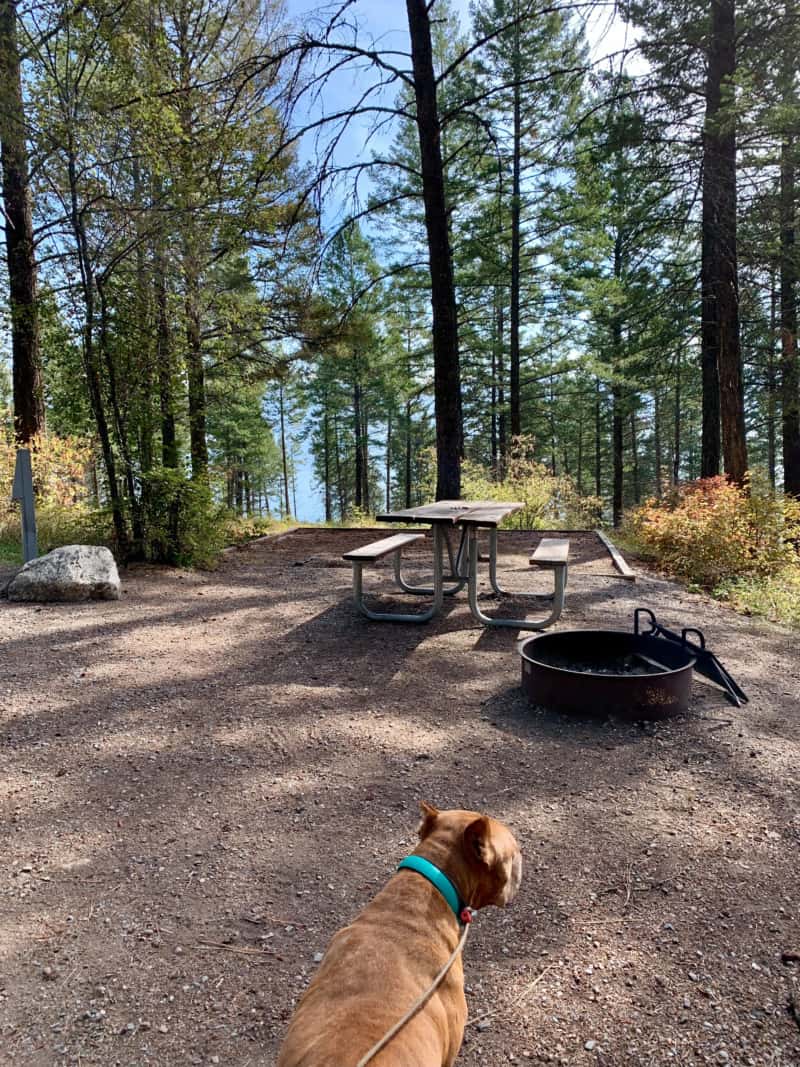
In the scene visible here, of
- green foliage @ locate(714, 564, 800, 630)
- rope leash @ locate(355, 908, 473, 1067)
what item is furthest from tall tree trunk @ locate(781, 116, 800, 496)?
rope leash @ locate(355, 908, 473, 1067)

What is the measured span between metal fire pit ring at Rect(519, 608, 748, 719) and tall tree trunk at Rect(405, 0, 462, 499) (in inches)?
238

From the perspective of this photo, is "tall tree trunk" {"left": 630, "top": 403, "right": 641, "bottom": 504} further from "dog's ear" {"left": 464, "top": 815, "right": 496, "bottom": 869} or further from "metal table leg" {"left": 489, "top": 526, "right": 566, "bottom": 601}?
"dog's ear" {"left": 464, "top": 815, "right": 496, "bottom": 869}

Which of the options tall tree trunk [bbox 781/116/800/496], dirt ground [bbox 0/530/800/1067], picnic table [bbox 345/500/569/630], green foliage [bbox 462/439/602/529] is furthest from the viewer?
green foliage [bbox 462/439/602/529]

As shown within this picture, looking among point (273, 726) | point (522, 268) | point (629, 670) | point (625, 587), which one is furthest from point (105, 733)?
point (522, 268)

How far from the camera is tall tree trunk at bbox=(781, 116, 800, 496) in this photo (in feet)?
35.3

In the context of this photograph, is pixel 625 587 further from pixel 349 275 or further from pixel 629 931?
pixel 349 275

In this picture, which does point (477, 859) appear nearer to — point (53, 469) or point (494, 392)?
point (53, 469)

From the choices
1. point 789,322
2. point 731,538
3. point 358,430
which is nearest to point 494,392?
point 358,430

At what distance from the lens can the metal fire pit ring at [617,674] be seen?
11.1 feet

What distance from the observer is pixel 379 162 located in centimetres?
974

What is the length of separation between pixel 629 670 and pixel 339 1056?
360 cm

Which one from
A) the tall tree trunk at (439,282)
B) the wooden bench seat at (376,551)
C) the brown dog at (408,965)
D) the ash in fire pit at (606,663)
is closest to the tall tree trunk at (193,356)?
the wooden bench seat at (376,551)

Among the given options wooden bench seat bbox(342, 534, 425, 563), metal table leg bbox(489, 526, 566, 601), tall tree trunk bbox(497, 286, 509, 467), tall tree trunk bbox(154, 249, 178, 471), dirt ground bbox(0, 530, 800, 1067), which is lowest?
dirt ground bbox(0, 530, 800, 1067)

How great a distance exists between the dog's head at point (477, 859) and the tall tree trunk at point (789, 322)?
37.5 ft
